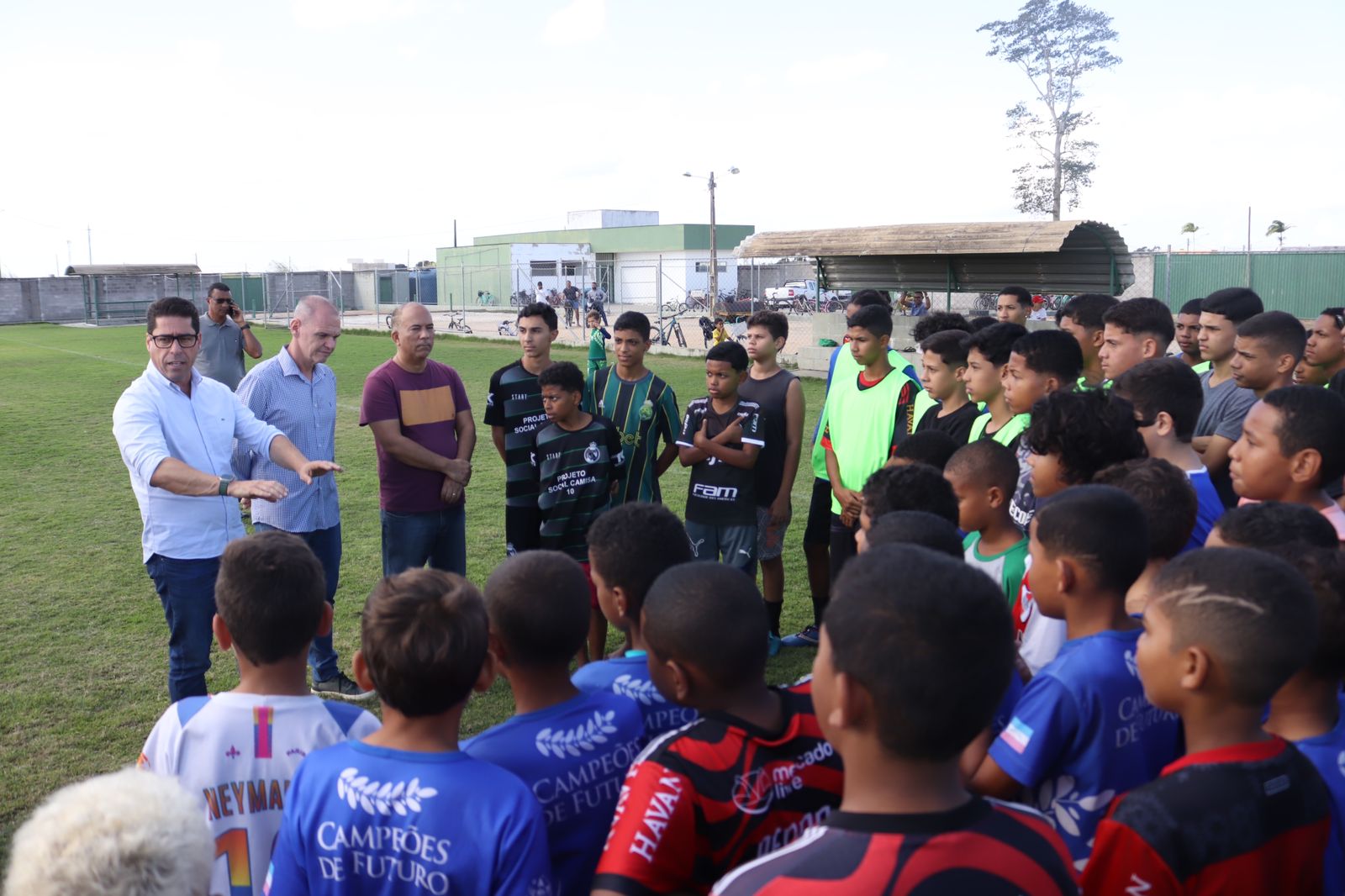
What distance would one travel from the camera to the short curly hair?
3684mm

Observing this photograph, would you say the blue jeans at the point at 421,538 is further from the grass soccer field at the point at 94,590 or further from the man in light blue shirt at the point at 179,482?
the man in light blue shirt at the point at 179,482

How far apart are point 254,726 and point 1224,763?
2.22m

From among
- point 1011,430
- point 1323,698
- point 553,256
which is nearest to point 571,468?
point 1011,430

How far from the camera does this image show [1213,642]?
199cm

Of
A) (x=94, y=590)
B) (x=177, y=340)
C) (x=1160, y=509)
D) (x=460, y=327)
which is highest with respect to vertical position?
(x=460, y=327)

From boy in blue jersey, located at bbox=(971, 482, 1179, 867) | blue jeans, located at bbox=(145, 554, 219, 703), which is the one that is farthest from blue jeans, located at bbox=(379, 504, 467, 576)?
boy in blue jersey, located at bbox=(971, 482, 1179, 867)

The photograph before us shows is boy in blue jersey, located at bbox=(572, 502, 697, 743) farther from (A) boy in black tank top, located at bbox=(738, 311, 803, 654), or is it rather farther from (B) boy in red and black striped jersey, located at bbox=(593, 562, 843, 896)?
(A) boy in black tank top, located at bbox=(738, 311, 803, 654)

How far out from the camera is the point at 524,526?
5.78 metres

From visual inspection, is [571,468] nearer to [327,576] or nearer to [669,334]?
[327,576]

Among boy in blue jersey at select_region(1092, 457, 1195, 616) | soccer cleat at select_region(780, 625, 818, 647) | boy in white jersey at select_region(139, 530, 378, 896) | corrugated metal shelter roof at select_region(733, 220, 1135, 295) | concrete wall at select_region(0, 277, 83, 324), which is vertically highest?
concrete wall at select_region(0, 277, 83, 324)

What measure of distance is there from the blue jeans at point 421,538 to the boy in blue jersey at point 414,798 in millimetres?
3593

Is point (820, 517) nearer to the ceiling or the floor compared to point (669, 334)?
nearer to the floor

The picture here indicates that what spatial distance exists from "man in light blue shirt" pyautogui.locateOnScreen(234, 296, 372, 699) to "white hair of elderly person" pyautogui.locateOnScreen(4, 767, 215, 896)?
3.84 m

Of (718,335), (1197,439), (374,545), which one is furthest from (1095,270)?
(374,545)
